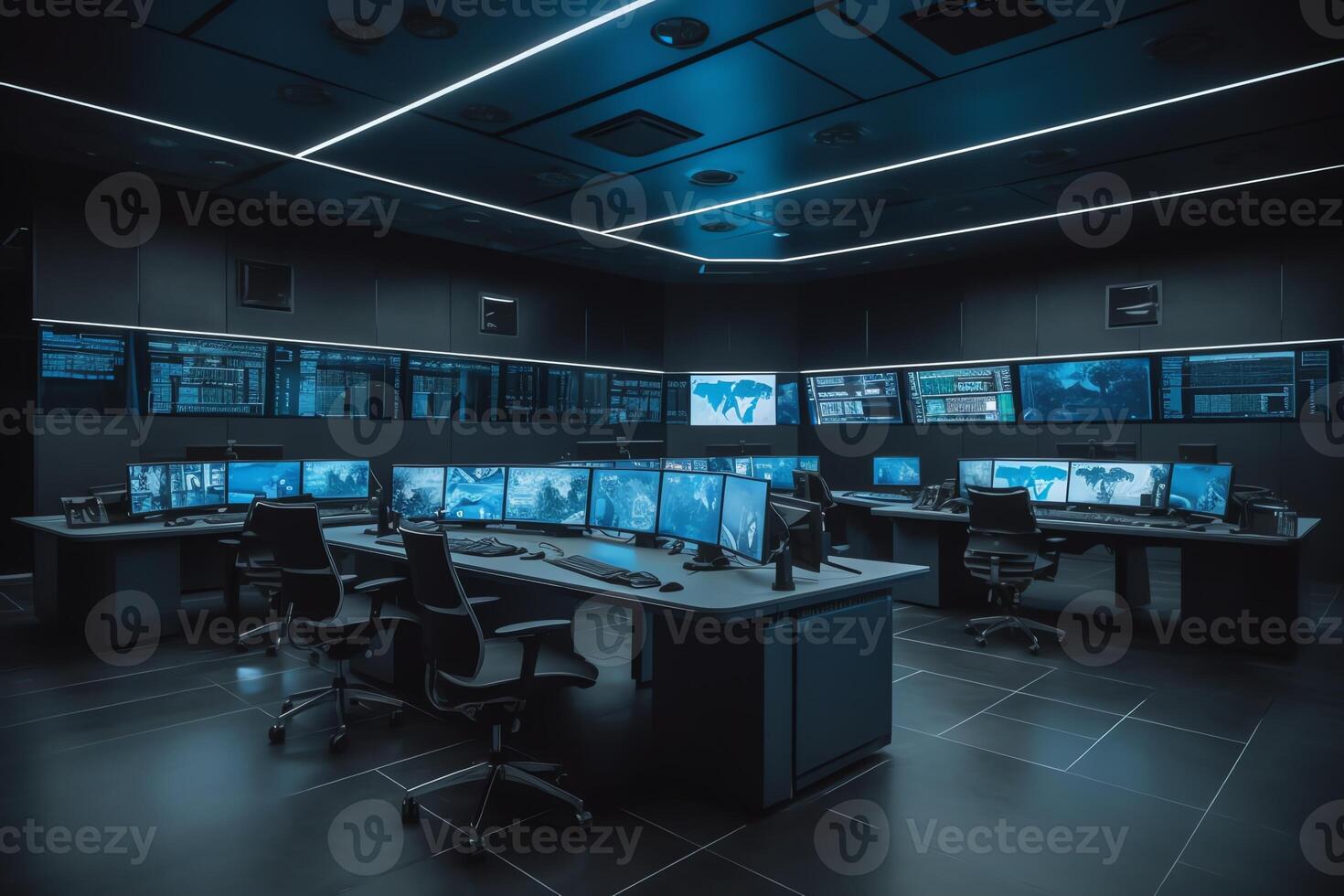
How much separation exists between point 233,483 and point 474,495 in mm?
2172

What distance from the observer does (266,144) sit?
5.04 m

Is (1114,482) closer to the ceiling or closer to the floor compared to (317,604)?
closer to the ceiling

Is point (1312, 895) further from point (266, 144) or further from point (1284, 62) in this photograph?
point (266, 144)

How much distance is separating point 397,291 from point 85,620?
3.80 meters

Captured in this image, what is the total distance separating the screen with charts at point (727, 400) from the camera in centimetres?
948

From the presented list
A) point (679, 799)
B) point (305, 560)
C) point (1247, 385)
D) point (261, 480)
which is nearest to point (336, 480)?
→ point (261, 480)

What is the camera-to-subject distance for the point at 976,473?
594 centimetres

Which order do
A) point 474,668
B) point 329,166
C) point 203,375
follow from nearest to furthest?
1. point 474,668
2. point 329,166
3. point 203,375

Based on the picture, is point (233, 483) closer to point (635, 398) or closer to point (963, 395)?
point (635, 398)

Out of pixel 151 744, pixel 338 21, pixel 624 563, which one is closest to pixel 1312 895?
pixel 624 563

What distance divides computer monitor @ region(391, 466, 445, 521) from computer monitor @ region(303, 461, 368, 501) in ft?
4.79

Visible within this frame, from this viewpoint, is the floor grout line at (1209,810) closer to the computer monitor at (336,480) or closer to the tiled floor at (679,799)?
the tiled floor at (679,799)

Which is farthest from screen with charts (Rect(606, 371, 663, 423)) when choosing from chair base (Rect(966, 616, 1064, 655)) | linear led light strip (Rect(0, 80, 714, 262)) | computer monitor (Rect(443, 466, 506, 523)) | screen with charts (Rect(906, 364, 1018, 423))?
chair base (Rect(966, 616, 1064, 655))

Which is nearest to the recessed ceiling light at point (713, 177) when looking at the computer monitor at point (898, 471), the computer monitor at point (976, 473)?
the computer monitor at point (976, 473)
